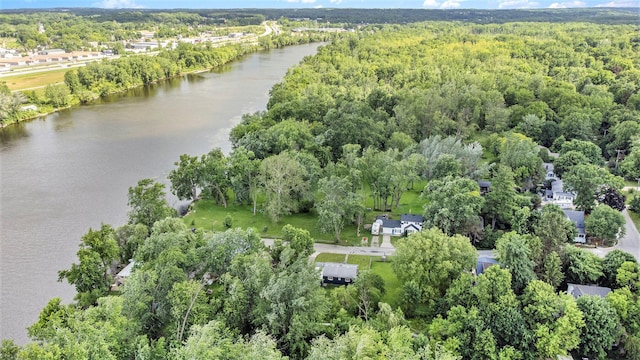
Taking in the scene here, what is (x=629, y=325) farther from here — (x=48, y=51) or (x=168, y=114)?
(x=48, y=51)

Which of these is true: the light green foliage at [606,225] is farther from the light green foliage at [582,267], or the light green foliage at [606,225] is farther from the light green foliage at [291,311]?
the light green foliage at [291,311]

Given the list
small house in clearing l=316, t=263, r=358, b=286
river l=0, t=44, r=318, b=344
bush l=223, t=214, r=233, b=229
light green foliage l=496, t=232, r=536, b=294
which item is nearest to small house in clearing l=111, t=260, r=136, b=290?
river l=0, t=44, r=318, b=344

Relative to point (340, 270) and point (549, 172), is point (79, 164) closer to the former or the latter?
point (340, 270)

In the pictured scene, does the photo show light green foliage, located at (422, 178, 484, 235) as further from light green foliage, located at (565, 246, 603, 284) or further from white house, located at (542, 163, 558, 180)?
white house, located at (542, 163, 558, 180)

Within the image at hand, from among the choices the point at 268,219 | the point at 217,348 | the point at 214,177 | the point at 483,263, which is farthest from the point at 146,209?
the point at 483,263

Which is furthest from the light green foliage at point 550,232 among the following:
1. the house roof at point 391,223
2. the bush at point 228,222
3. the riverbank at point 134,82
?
the riverbank at point 134,82
